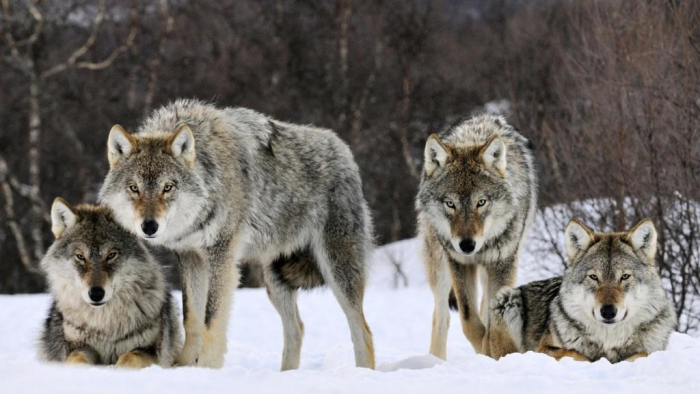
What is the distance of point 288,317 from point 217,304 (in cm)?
101

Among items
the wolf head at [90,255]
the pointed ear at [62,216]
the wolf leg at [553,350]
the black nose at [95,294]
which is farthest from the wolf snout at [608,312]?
the pointed ear at [62,216]

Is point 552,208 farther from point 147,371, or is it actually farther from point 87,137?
point 87,137

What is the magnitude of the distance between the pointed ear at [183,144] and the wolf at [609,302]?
243cm

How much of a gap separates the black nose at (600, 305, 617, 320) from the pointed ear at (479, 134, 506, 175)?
1.36 metres

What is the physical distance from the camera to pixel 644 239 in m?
5.18

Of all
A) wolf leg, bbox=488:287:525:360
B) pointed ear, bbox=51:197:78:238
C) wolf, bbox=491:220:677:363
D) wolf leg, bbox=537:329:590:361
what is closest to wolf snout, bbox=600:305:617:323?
wolf, bbox=491:220:677:363

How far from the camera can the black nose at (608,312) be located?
15.9 feet

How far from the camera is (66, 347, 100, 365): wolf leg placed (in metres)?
4.96

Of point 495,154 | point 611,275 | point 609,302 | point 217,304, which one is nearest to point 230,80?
point 495,154

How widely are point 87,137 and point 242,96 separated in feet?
13.6

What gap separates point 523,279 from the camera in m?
11.6

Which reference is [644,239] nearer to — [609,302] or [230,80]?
[609,302]

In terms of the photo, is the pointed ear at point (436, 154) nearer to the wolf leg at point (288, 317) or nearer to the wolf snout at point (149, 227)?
the wolf leg at point (288, 317)

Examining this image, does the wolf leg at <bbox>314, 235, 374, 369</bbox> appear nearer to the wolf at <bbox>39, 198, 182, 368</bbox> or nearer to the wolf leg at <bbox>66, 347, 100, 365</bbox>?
the wolf at <bbox>39, 198, 182, 368</bbox>
